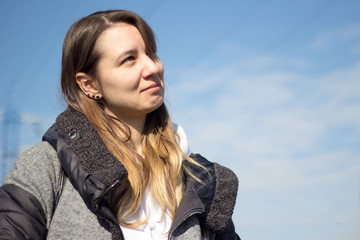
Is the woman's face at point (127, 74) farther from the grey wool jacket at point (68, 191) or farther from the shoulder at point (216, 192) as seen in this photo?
the shoulder at point (216, 192)

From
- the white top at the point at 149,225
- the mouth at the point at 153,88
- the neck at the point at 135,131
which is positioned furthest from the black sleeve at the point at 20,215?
the mouth at the point at 153,88

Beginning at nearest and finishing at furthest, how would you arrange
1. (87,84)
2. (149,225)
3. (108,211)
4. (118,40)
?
(108,211) < (149,225) < (118,40) < (87,84)

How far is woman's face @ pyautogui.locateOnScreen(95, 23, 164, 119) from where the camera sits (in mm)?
2441

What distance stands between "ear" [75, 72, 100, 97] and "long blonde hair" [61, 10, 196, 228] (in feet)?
0.08

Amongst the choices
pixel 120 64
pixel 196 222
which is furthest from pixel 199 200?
pixel 120 64

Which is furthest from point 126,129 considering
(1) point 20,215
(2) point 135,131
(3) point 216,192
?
(1) point 20,215

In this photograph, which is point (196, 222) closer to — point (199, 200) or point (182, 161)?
point (199, 200)

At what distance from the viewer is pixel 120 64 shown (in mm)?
2471

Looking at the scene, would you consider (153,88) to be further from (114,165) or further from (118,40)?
(114,165)

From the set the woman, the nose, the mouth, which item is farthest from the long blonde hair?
the mouth

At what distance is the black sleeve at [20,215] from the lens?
207 centimetres

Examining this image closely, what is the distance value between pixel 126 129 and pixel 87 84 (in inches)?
13.2

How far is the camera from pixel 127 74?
2432 millimetres

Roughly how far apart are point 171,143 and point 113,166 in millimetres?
516
